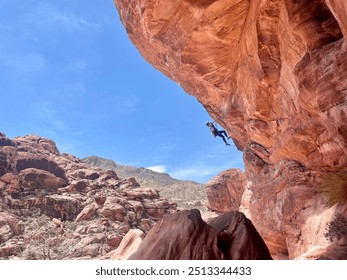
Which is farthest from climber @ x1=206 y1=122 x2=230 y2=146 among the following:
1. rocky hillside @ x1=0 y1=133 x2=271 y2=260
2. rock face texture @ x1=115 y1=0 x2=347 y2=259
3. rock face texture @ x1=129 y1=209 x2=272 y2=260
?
rock face texture @ x1=129 y1=209 x2=272 y2=260

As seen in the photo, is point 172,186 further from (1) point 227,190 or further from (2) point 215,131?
(2) point 215,131

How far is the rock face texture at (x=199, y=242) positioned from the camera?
5848 millimetres

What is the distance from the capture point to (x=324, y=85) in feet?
23.4

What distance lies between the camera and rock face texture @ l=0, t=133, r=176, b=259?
89.8ft

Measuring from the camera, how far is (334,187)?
984 centimetres

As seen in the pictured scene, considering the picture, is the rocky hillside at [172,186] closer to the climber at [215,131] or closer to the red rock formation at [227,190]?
the red rock formation at [227,190]

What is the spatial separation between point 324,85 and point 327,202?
490 centimetres

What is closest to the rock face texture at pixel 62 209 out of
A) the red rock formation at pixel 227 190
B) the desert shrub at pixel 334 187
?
the red rock formation at pixel 227 190

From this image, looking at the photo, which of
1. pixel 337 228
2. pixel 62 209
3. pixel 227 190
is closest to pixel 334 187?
pixel 337 228

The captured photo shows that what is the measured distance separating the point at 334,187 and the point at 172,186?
2353 inches

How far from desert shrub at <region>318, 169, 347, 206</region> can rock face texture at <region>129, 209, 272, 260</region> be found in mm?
4814

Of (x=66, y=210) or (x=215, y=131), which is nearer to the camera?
(x=215, y=131)

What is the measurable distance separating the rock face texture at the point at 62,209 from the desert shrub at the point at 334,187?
17772 millimetres
